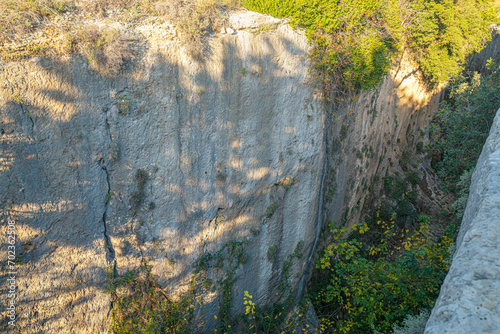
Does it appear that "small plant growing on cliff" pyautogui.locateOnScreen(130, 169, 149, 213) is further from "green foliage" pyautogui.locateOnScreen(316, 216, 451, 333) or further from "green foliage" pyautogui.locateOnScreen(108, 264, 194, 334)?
"green foliage" pyautogui.locateOnScreen(316, 216, 451, 333)

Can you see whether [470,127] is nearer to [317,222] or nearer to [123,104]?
[317,222]

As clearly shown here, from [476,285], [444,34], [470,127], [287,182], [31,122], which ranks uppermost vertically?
[444,34]

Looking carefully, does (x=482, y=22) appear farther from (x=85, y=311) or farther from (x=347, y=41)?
(x=85, y=311)

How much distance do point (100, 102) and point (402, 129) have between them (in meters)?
10.9

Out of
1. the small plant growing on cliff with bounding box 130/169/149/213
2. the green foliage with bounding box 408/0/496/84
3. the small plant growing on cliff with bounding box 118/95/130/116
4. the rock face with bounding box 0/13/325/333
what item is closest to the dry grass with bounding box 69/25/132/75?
the rock face with bounding box 0/13/325/333

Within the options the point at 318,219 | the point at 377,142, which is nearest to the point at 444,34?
the point at 377,142

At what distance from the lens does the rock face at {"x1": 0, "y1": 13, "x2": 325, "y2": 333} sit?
13.1ft

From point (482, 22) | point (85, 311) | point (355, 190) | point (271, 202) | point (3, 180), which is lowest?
point (85, 311)

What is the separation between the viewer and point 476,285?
2225 mm

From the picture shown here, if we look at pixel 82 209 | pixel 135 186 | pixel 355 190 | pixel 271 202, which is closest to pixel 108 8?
pixel 135 186

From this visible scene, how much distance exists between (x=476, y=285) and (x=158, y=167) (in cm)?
428

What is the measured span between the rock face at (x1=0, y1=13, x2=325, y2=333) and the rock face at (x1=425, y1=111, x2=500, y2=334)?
3.68 meters

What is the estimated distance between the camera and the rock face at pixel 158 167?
3979mm

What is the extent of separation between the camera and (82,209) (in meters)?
4.35
